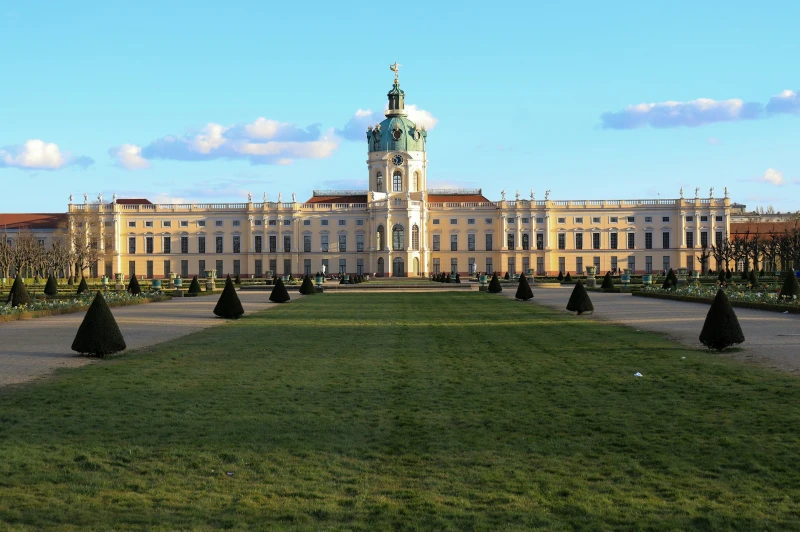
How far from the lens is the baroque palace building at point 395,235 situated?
89875mm

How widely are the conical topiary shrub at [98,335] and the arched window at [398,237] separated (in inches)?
2893

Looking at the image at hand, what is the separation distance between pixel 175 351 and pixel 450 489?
31.6 ft

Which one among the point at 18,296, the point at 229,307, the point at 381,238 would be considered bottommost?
the point at 229,307

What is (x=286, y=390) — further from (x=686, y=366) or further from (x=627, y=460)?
(x=686, y=366)

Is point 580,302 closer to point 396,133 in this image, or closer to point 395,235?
point 395,235

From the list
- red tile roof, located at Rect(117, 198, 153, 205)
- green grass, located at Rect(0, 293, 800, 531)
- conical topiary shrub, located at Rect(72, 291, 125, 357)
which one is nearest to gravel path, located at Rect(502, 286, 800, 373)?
green grass, located at Rect(0, 293, 800, 531)

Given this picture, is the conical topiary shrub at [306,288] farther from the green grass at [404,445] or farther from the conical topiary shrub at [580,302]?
the green grass at [404,445]

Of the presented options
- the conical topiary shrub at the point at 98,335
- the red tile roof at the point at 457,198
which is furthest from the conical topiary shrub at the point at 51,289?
the red tile roof at the point at 457,198

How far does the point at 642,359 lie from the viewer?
43.0ft

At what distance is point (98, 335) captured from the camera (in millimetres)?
13797

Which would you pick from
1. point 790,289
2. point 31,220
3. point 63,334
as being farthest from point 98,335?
point 31,220

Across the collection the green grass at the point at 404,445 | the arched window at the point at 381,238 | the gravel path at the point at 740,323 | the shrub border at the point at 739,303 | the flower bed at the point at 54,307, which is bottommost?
the green grass at the point at 404,445

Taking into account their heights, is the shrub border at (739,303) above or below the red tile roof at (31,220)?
below

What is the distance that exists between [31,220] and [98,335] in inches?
3379
